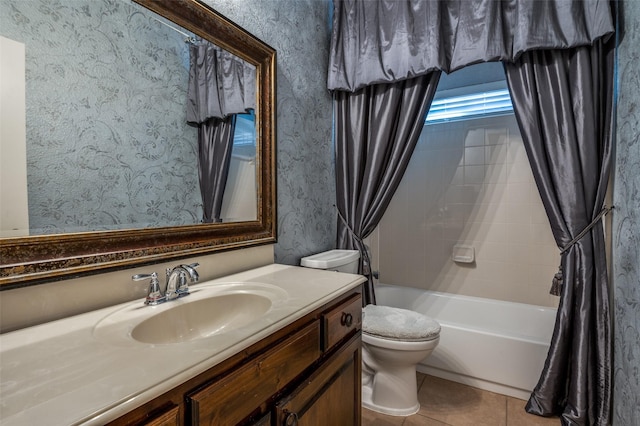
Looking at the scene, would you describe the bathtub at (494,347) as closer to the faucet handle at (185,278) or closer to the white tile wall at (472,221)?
the white tile wall at (472,221)

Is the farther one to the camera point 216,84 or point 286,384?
point 216,84

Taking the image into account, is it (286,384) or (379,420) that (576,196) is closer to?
(379,420)

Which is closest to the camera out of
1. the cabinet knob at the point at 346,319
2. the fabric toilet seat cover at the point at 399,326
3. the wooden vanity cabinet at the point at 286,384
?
the wooden vanity cabinet at the point at 286,384

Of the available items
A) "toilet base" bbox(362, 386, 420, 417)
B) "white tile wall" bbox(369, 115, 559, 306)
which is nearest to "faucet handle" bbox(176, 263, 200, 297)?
"toilet base" bbox(362, 386, 420, 417)

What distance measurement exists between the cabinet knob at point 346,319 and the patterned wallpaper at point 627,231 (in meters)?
1.15

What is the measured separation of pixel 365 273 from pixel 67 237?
1.64 metres

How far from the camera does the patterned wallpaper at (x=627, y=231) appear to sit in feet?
4.22

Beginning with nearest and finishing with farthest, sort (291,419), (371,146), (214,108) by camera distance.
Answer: (291,419)
(214,108)
(371,146)

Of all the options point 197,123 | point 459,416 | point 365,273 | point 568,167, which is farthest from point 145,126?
point 459,416

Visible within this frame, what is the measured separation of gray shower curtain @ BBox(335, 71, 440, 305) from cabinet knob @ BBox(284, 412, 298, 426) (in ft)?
4.30

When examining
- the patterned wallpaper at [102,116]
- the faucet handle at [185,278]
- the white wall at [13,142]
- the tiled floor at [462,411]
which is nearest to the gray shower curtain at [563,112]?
the tiled floor at [462,411]

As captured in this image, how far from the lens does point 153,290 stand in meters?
0.97

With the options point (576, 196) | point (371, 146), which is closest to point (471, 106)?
point (371, 146)

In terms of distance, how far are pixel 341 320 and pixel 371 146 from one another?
129 centimetres
